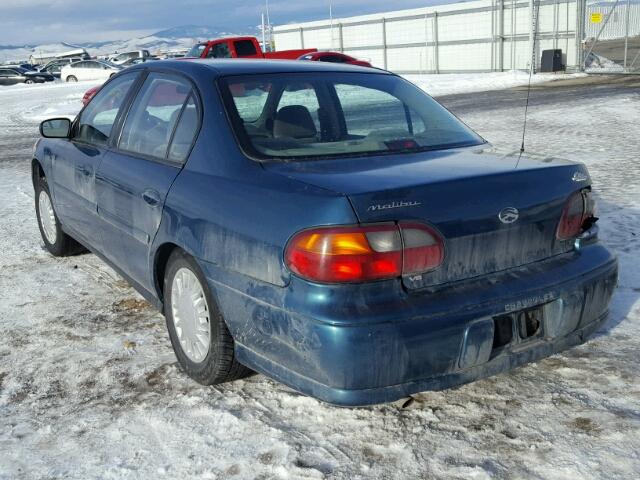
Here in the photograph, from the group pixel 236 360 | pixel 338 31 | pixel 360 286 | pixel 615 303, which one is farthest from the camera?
pixel 338 31

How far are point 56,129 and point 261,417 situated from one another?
9.40 ft

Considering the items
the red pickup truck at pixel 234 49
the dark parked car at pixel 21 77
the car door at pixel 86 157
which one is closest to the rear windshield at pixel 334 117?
the car door at pixel 86 157

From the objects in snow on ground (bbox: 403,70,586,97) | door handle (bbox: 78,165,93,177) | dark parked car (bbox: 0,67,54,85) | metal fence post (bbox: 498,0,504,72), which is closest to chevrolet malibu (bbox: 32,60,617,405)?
door handle (bbox: 78,165,93,177)

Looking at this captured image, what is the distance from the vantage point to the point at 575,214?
3225 mm

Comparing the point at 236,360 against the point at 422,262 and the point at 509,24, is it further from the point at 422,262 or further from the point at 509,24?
the point at 509,24

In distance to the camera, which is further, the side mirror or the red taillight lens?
the side mirror

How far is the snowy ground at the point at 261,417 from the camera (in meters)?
2.81

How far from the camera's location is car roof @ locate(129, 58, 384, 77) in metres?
3.77

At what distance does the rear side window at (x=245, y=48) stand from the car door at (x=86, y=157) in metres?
19.0

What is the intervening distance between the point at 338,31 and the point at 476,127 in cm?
3354

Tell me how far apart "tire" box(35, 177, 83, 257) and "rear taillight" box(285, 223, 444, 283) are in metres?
3.46

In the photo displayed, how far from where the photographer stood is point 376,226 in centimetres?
267

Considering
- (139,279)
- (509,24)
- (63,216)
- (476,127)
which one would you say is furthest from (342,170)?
(509,24)

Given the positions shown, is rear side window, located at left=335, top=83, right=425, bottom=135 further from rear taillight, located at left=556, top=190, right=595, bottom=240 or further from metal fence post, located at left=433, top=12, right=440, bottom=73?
metal fence post, located at left=433, top=12, right=440, bottom=73
